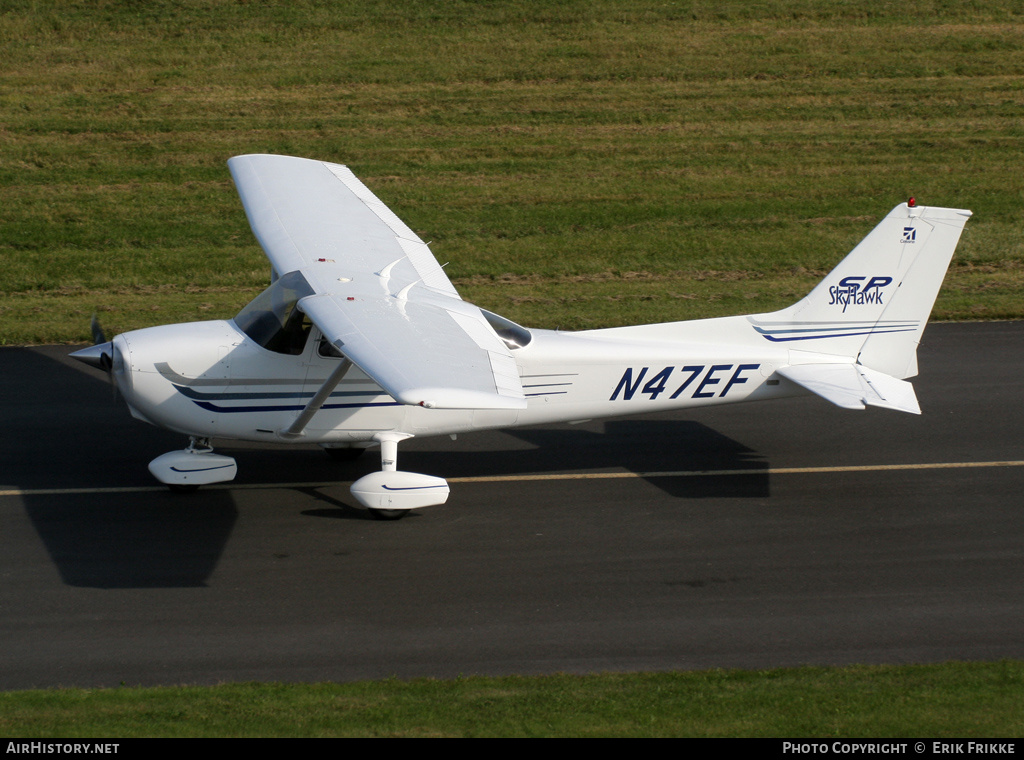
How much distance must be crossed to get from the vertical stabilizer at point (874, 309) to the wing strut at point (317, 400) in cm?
416

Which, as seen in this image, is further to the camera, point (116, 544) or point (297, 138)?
point (297, 138)

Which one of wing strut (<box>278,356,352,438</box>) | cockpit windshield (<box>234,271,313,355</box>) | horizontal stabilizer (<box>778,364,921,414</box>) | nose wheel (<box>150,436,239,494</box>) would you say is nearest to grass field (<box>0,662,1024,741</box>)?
horizontal stabilizer (<box>778,364,921,414</box>)

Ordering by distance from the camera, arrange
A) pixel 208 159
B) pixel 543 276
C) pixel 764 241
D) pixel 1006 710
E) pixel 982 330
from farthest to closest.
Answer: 1. pixel 208 159
2. pixel 764 241
3. pixel 543 276
4. pixel 982 330
5. pixel 1006 710

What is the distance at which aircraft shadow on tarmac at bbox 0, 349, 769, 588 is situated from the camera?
9.50 m

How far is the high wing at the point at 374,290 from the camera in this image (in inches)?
294

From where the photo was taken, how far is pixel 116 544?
31.6ft

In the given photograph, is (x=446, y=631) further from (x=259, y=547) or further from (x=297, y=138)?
(x=297, y=138)

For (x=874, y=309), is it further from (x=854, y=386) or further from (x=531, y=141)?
(x=531, y=141)

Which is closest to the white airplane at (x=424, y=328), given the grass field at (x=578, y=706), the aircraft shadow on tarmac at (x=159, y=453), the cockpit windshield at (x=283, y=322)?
the cockpit windshield at (x=283, y=322)

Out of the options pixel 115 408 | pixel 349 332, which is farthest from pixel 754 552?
pixel 115 408

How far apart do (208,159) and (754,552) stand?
55.0 feet

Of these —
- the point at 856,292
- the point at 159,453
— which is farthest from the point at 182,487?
the point at 856,292

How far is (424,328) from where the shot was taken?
8.57 m

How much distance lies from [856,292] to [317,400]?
215 inches
